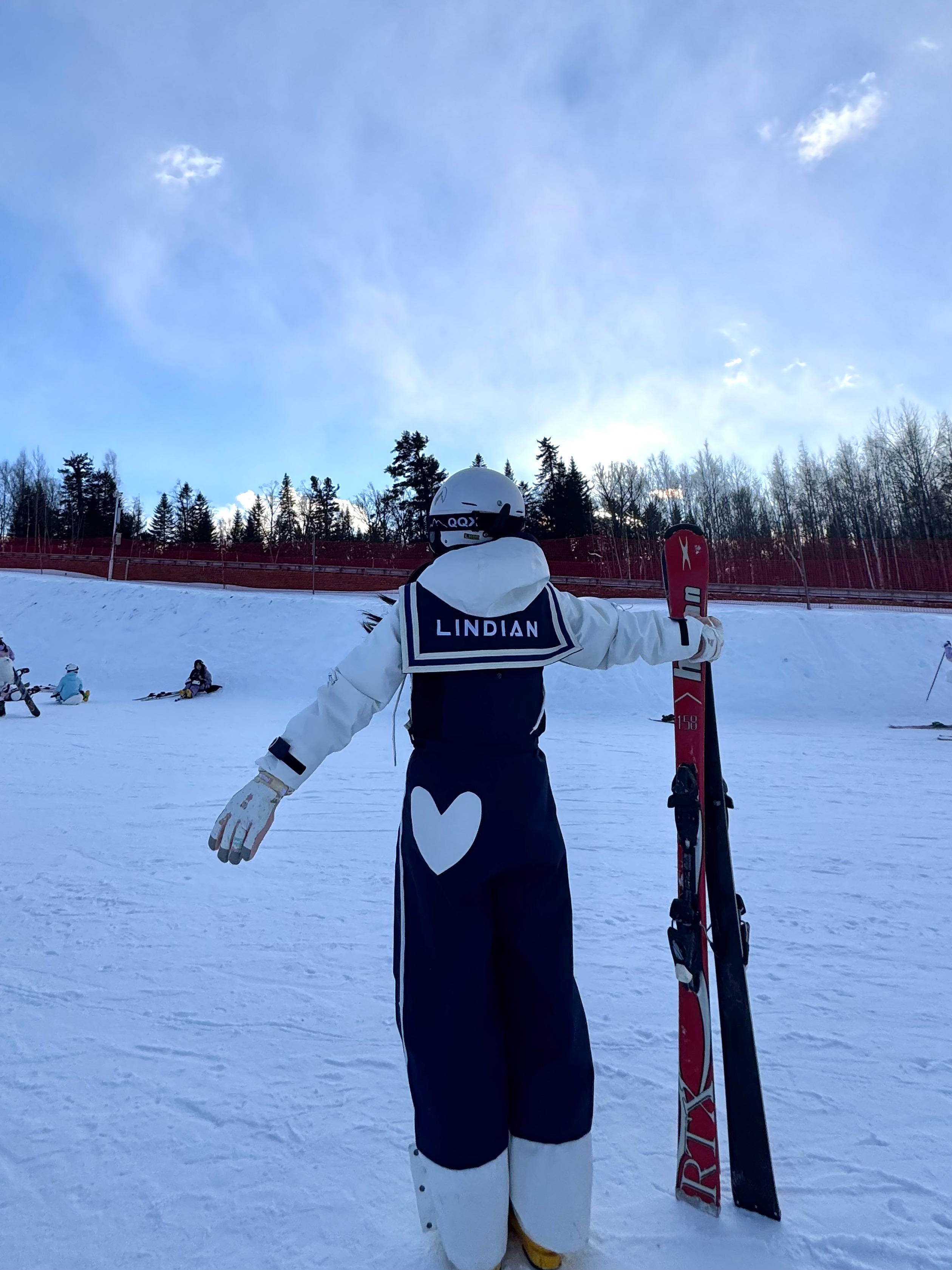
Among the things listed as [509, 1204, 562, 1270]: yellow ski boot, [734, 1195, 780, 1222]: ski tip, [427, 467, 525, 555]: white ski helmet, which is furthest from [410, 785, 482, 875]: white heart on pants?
[734, 1195, 780, 1222]: ski tip

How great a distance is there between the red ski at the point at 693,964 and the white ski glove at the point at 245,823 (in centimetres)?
111

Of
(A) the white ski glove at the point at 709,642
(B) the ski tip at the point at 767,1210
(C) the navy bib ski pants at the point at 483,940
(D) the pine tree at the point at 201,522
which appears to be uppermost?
(D) the pine tree at the point at 201,522

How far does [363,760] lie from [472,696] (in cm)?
746

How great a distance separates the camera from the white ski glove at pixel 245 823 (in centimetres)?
180

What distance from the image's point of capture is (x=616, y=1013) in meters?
3.06

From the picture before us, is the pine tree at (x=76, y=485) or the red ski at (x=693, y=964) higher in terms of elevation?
the pine tree at (x=76, y=485)

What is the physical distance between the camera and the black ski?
2.02 metres

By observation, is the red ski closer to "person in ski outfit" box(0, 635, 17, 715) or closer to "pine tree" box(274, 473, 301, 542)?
"person in ski outfit" box(0, 635, 17, 715)

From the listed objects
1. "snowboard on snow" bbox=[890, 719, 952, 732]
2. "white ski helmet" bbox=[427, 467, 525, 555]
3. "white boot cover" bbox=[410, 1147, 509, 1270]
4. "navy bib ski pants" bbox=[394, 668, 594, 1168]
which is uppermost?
"white ski helmet" bbox=[427, 467, 525, 555]

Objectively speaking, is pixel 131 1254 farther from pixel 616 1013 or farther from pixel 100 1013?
pixel 616 1013

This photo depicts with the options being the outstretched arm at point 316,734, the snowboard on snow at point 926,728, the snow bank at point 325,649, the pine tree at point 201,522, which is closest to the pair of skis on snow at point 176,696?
the snow bank at point 325,649

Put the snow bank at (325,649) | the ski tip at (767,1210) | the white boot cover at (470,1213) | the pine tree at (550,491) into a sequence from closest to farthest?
the white boot cover at (470,1213) → the ski tip at (767,1210) → the snow bank at (325,649) → the pine tree at (550,491)

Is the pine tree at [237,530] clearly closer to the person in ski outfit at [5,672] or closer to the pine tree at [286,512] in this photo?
the pine tree at [286,512]

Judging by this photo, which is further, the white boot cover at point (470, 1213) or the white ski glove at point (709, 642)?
the white ski glove at point (709, 642)
